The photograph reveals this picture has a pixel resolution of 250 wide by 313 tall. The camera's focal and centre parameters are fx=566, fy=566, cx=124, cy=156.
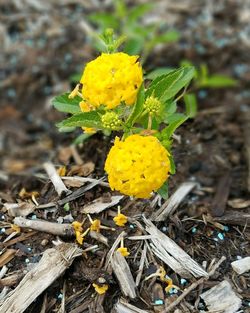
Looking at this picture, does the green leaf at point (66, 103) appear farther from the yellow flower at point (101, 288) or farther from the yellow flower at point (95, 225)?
the yellow flower at point (101, 288)

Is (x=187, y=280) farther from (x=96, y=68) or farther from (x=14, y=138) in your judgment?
(x=14, y=138)

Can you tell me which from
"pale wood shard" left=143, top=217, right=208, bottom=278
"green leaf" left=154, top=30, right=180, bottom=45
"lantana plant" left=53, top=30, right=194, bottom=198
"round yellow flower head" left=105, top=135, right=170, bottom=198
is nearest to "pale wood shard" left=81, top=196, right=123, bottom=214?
"pale wood shard" left=143, top=217, right=208, bottom=278

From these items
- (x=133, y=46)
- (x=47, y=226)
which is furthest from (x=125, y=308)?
(x=133, y=46)

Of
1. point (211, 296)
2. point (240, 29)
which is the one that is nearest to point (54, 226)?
point (211, 296)

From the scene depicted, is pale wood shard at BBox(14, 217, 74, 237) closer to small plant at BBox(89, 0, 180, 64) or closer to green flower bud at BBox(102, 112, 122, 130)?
green flower bud at BBox(102, 112, 122, 130)

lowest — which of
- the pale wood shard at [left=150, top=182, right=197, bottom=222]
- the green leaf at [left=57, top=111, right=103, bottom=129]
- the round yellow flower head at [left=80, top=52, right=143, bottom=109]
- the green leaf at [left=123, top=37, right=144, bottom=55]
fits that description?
the pale wood shard at [left=150, top=182, right=197, bottom=222]

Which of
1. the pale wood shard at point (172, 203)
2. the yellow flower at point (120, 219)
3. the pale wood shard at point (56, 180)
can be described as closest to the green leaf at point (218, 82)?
the pale wood shard at point (172, 203)

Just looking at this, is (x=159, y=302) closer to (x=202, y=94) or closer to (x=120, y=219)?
(x=120, y=219)
